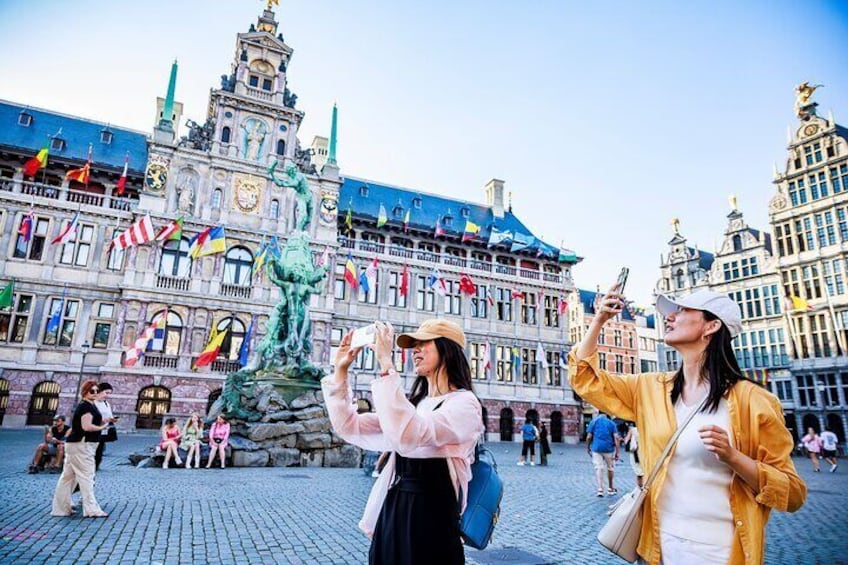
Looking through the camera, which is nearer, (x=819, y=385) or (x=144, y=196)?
(x=144, y=196)

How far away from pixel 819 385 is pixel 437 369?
35.6m

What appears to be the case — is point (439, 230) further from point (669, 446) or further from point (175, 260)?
point (669, 446)

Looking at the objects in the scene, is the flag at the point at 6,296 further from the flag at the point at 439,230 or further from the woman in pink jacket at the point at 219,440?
the flag at the point at 439,230

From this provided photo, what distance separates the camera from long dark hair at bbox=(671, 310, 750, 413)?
2197 mm

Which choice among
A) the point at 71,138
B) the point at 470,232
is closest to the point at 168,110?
the point at 71,138

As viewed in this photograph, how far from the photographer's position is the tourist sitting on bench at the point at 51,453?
33.8 feet

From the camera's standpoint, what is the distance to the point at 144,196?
26.7 metres

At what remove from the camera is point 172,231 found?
2534 centimetres

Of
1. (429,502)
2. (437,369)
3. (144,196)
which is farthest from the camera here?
(144,196)

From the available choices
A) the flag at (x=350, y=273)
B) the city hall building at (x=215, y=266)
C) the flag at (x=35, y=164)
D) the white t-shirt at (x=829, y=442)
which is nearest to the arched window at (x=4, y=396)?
the city hall building at (x=215, y=266)

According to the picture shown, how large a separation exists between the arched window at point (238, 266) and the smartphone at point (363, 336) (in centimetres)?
2710

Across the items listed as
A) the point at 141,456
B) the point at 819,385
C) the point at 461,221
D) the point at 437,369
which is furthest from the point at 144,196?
the point at 819,385

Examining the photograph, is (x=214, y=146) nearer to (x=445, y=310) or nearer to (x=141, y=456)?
(x=445, y=310)

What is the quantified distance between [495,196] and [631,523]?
135 ft
